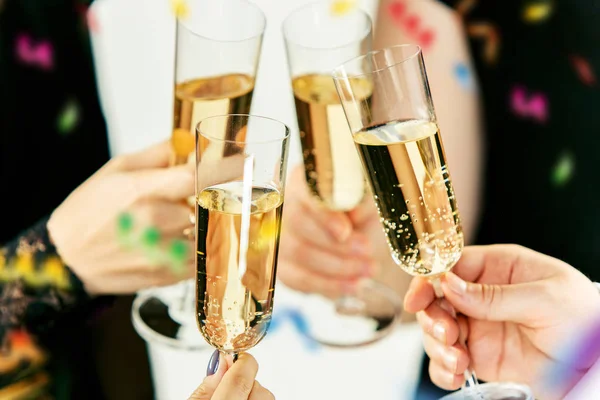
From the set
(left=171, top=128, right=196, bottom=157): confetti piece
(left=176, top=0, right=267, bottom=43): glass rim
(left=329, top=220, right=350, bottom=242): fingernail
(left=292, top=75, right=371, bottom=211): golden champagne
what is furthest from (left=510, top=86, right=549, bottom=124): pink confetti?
(left=171, top=128, right=196, bottom=157): confetti piece

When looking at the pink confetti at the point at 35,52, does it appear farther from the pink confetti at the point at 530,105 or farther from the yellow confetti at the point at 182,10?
the pink confetti at the point at 530,105

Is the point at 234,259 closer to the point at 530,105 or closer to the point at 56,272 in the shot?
the point at 56,272

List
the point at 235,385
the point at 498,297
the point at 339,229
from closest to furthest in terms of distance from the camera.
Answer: the point at 235,385
the point at 498,297
the point at 339,229

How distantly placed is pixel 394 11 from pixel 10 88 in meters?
1.13

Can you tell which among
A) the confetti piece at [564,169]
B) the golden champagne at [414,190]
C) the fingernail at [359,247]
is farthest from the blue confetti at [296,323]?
the confetti piece at [564,169]

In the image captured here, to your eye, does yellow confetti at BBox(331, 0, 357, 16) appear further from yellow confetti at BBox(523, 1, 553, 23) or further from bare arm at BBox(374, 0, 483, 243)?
yellow confetti at BBox(523, 1, 553, 23)

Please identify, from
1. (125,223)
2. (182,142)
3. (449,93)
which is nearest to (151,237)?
(125,223)

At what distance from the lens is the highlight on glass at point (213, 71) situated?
1.13 meters

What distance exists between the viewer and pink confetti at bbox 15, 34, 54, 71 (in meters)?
1.63

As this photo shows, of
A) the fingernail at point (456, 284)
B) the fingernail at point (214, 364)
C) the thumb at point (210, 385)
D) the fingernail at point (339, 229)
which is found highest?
the thumb at point (210, 385)

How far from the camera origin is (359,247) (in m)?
1.56

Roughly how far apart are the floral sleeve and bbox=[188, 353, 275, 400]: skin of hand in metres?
0.59

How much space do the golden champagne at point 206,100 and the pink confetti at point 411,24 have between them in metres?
0.97

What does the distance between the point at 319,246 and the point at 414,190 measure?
2.11ft
